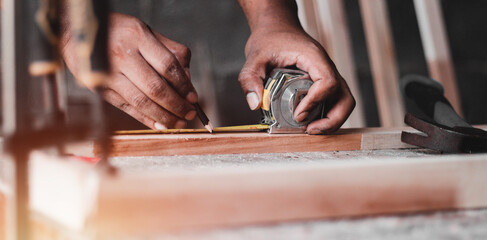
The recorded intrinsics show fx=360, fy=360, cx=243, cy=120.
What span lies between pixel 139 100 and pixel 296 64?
0.43 meters

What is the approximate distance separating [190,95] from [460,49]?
291cm

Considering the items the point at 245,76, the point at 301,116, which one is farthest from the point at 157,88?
the point at 301,116

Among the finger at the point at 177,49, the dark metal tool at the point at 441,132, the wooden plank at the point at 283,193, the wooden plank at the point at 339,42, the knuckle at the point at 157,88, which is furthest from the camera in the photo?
the wooden plank at the point at 339,42

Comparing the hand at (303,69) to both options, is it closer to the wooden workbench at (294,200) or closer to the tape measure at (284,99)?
the tape measure at (284,99)

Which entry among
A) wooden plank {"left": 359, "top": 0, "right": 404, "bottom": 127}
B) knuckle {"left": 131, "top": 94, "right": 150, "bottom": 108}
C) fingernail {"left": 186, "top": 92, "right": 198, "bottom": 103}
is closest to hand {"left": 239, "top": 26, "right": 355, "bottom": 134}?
fingernail {"left": 186, "top": 92, "right": 198, "bottom": 103}

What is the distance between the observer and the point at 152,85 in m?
0.86

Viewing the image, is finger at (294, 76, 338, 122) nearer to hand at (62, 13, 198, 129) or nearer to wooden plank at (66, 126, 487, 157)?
wooden plank at (66, 126, 487, 157)

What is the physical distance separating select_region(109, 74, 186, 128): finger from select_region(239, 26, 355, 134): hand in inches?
8.6

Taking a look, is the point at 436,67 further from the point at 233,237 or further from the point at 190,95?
the point at 233,237

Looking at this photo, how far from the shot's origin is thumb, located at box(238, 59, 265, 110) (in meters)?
0.92

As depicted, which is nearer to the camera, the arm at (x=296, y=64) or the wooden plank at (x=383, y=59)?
the arm at (x=296, y=64)

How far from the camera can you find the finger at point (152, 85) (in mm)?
864

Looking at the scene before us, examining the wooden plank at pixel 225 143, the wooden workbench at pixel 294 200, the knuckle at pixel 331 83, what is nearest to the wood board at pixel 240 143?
the wooden plank at pixel 225 143

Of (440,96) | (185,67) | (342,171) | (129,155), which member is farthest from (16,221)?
(440,96)
